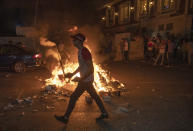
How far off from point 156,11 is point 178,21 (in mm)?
3134

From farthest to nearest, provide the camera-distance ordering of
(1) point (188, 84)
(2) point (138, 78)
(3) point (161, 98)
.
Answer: (2) point (138, 78)
(1) point (188, 84)
(3) point (161, 98)

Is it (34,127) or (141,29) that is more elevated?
(141,29)

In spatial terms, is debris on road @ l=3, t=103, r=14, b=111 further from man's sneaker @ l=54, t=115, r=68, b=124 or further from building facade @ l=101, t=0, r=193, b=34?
Result: building facade @ l=101, t=0, r=193, b=34

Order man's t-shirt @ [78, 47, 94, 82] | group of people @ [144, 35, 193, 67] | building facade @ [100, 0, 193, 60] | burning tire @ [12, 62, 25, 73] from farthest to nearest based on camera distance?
building facade @ [100, 0, 193, 60]
group of people @ [144, 35, 193, 67]
burning tire @ [12, 62, 25, 73]
man's t-shirt @ [78, 47, 94, 82]

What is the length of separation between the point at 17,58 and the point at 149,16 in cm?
1377

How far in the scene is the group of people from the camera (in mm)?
11592

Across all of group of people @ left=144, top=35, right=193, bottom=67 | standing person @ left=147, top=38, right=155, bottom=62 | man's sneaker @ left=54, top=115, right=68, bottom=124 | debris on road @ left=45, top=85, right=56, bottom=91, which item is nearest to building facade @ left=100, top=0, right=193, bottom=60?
standing person @ left=147, top=38, right=155, bottom=62

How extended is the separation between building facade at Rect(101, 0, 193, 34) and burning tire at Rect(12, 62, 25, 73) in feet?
39.2

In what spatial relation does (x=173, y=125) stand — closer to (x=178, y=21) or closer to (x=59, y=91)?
(x=59, y=91)

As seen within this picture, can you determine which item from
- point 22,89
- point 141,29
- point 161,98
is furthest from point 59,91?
point 141,29

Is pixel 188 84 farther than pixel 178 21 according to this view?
No

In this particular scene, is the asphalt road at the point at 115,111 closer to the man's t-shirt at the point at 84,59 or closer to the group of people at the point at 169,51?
the man's t-shirt at the point at 84,59

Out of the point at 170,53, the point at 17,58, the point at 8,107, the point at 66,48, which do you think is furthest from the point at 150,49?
the point at 8,107

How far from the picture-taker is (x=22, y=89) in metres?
6.70
